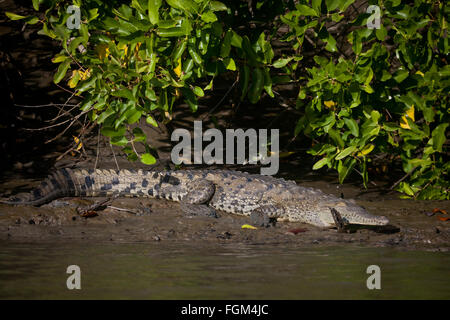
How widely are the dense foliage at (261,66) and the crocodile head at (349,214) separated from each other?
34cm

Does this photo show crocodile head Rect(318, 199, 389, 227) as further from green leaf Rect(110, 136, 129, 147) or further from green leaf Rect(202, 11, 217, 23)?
green leaf Rect(202, 11, 217, 23)

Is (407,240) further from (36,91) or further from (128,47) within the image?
(36,91)

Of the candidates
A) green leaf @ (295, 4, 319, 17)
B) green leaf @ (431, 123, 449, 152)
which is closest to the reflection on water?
green leaf @ (431, 123, 449, 152)

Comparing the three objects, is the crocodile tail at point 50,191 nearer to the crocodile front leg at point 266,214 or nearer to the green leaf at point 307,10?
the crocodile front leg at point 266,214

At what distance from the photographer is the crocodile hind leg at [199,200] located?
7078 mm

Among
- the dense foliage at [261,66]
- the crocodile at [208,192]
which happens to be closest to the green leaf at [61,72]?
the dense foliage at [261,66]

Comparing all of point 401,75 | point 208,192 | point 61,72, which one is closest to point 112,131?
point 61,72

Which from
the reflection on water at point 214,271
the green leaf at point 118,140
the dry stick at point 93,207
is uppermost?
the green leaf at point 118,140

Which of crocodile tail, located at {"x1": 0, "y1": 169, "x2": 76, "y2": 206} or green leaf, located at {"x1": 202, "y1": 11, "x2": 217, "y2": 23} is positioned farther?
crocodile tail, located at {"x1": 0, "y1": 169, "x2": 76, "y2": 206}

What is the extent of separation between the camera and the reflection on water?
4199 millimetres

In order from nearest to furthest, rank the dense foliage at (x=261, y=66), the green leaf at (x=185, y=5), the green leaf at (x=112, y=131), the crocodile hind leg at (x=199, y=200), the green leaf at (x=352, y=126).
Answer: the green leaf at (x=185, y=5) < the dense foliage at (x=261, y=66) < the green leaf at (x=112, y=131) < the green leaf at (x=352, y=126) < the crocodile hind leg at (x=199, y=200)

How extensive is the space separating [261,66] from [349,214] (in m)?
1.69

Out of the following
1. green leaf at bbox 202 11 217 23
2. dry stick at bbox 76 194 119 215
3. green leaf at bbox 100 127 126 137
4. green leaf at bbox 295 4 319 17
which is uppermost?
green leaf at bbox 295 4 319 17

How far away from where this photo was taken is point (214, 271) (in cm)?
469
